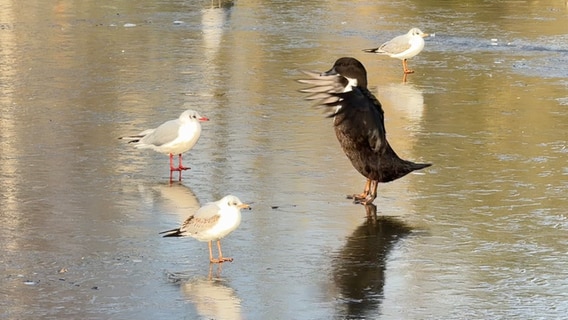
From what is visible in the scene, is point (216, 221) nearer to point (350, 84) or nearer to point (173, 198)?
point (173, 198)

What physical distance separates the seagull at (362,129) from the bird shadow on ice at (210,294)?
2.20 meters

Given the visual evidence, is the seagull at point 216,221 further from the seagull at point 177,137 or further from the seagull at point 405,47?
the seagull at point 405,47

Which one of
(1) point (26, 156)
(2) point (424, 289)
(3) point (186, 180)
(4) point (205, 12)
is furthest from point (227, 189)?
(4) point (205, 12)

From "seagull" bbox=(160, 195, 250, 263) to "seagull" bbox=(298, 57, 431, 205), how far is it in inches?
72.1

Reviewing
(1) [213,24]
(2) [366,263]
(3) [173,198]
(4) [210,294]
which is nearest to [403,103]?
(3) [173,198]

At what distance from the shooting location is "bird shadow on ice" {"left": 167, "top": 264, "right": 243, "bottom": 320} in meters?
7.04

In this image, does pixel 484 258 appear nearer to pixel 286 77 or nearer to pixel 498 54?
pixel 286 77

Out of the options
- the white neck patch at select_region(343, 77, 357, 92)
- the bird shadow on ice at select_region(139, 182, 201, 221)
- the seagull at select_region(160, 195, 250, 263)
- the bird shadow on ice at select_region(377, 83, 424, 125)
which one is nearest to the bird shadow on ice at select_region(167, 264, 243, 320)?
the seagull at select_region(160, 195, 250, 263)

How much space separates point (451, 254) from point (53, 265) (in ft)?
8.13

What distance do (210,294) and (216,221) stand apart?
0.73 m

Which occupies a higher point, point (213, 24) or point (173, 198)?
point (173, 198)

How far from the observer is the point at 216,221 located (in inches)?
317

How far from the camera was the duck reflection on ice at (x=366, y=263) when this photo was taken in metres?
7.25

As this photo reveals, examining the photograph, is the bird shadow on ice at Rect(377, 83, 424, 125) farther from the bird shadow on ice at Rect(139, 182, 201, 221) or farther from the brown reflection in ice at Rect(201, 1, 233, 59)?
the bird shadow on ice at Rect(139, 182, 201, 221)
